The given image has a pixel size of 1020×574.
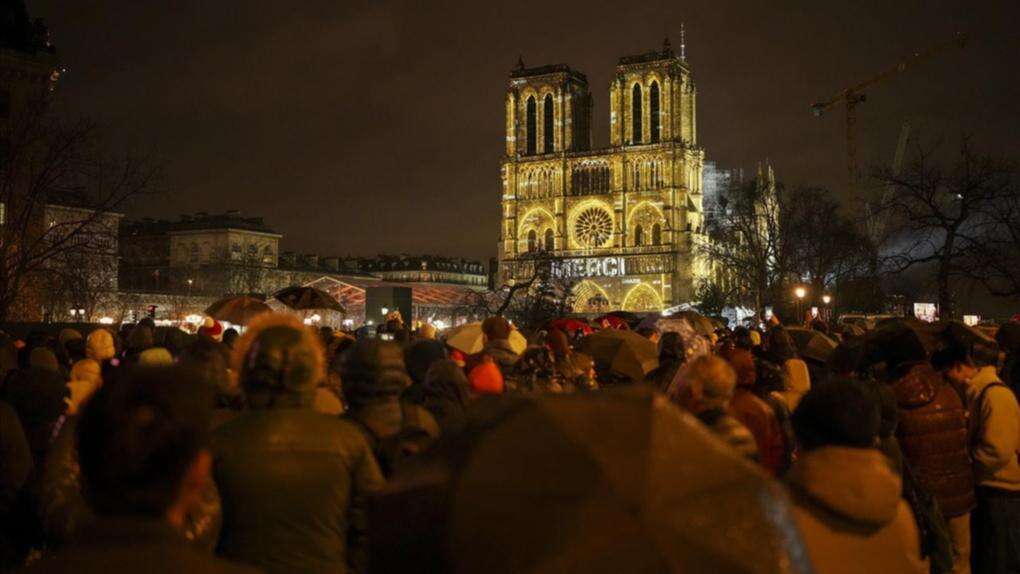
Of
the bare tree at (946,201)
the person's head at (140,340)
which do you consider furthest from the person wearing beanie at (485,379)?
the bare tree at (946,201)

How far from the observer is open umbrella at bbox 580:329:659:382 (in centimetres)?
1009

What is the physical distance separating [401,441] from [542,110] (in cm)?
8479

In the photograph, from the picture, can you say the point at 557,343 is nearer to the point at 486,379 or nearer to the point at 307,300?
the point at 486,379

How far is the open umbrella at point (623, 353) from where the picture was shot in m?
10.1

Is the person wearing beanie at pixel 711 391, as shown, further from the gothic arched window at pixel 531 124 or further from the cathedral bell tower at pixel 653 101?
the gothic arched window at pixel 531 124

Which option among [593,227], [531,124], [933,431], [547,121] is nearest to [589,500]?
[933,431]

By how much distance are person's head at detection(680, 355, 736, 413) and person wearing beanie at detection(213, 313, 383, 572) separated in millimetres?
1448

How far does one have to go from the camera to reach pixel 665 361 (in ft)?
25.4

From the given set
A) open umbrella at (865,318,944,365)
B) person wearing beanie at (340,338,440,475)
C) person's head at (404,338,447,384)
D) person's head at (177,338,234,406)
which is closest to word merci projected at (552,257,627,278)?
open umbrella at (865,318,944,365)

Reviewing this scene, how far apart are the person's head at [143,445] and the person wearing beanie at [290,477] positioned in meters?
1.28

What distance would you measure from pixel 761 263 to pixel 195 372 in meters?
50.8

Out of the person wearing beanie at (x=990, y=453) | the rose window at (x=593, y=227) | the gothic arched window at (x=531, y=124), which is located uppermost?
the gothic arched window at (x=531, y=124)

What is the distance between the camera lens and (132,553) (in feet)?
6.22

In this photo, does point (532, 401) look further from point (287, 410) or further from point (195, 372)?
point (287, 410)
